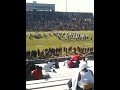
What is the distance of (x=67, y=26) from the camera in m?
2.02

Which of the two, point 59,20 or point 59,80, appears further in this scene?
point 59,80

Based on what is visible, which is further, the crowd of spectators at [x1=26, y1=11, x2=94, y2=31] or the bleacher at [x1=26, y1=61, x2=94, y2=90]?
the bleacher at [x1=26, y1=61, x2=94, y2=90]

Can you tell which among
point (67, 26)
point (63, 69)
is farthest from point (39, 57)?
point (63, 69)

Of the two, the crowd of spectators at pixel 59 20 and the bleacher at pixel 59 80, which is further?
the bleacher at pixel 59 80

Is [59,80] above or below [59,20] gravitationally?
below

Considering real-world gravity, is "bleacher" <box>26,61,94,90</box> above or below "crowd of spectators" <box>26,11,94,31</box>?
below

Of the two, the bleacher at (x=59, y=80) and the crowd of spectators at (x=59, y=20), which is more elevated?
the crowd of spectators at (x=59, y=20)
